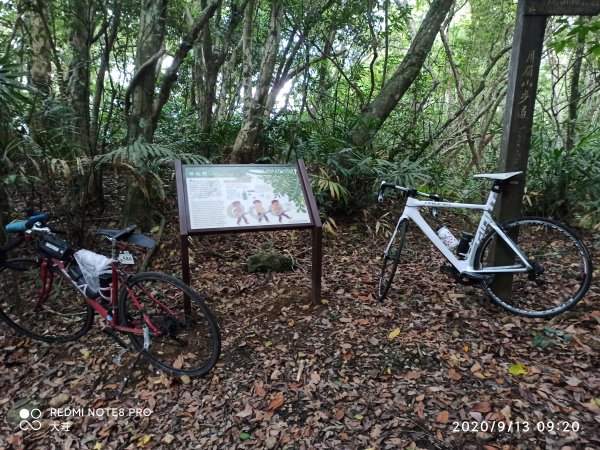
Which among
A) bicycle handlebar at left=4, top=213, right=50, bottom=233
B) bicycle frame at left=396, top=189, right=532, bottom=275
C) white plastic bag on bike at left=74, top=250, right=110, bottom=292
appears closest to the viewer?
white plastic bag on bike at left=74, top=250, right=110, bottom=292

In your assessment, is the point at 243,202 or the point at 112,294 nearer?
the point at 112,294

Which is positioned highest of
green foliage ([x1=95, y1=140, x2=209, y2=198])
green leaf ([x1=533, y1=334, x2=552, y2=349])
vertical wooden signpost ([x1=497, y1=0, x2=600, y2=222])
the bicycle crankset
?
vertical wooden signpost ([x1=497, y1=0, x2=600, y2=222])

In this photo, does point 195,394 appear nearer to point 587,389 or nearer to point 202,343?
point 202,343

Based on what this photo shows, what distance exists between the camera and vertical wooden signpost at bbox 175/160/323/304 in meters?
3.32

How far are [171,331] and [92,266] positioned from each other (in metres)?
0.81

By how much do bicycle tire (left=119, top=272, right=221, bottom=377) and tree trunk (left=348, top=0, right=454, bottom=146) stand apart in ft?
12.8

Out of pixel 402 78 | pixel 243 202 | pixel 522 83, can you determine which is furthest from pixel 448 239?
pixel 402 78

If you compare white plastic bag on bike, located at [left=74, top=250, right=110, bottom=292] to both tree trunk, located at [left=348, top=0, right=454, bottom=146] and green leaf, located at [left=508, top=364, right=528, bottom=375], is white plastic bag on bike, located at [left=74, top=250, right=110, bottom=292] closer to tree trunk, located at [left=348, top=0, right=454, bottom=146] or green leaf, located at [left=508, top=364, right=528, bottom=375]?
green leaf, located at [left=508, top=364, right=528, bottom=375]

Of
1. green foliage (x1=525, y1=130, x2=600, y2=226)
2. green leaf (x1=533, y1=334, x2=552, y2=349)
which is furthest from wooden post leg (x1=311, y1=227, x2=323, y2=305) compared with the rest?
green foliage (x1=525, y1=130, x2=600, y2=226)

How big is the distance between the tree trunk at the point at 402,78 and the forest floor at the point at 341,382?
284 centimetres

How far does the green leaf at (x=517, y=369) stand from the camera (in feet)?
8.97

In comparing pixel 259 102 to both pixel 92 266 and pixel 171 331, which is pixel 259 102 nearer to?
pixel 92 266

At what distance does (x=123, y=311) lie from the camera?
10.1 feet

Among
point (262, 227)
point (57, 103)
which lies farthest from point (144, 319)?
point (57, 103)
